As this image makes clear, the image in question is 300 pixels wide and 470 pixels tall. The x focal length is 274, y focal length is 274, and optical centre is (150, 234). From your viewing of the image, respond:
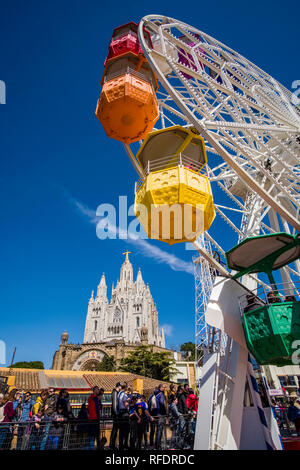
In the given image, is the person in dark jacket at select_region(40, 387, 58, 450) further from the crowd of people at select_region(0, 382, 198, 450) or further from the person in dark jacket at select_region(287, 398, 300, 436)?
the person in dark jacket at select_region(287, 398, 300, 436)

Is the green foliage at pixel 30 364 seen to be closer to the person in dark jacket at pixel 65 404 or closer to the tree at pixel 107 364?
the tree at pixel 107 364

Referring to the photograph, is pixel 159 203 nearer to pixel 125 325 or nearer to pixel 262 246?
pixel 262 246

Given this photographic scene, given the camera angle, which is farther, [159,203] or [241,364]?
[241,364]

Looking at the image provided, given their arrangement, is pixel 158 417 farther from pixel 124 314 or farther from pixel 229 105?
pixel 124 314

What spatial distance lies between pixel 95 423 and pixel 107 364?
2050 inches

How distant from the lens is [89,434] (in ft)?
24.9

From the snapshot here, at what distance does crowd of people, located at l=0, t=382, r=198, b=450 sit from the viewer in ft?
23.0

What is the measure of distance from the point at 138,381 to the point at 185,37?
22248 millimetres

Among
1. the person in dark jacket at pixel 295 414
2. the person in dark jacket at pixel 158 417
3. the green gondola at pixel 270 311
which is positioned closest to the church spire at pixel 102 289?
the person in dark jacket at pixel 295 414

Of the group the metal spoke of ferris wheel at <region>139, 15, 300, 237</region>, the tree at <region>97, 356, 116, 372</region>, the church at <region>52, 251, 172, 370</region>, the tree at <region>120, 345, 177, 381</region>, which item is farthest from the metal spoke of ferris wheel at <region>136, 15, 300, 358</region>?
the church at <region>52, 251, 172, 370</region>

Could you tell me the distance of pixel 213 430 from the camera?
6977mm

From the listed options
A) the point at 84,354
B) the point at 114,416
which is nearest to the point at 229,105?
the point at 114,416

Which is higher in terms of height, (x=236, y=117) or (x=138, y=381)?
(x=236, y=117)

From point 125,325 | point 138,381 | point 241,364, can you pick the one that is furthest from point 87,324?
point 241,364
